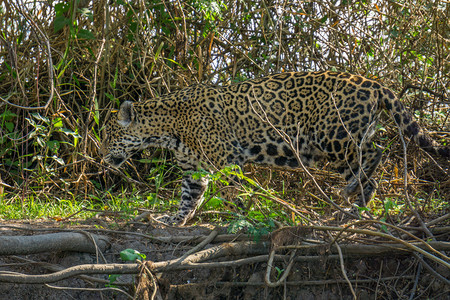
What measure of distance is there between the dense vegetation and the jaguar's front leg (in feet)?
2.33

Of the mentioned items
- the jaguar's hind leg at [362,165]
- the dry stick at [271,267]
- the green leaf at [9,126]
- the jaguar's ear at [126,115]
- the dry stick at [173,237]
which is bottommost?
the dry stick at [271,267]

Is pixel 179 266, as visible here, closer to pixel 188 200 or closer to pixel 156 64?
pixel 188 200

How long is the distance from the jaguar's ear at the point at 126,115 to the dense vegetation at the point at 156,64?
504 mm

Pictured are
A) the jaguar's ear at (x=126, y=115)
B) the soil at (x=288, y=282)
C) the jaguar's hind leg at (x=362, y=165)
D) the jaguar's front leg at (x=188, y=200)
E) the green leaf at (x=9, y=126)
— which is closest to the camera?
the soil at (x=288, y=282)

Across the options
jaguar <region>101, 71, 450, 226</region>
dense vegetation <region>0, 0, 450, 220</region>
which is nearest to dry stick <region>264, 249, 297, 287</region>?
jaguar <region>101, 71, 450, 226</region>

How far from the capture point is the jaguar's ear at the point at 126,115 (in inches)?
265

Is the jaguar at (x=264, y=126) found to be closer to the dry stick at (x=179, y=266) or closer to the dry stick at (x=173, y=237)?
the dry stick at (x=173, y=237)

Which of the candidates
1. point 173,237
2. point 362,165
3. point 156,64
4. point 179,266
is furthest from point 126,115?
point 179,266

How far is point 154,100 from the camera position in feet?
22.8

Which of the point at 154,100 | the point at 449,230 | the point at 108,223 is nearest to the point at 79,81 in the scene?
the point at 154,100

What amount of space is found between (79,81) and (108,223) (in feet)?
11.2

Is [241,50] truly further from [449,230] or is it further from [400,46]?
[449,230]

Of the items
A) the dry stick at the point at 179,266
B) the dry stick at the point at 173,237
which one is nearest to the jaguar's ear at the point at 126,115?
the dry stick at the point at 173,237

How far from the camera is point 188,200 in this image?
21.3ft
